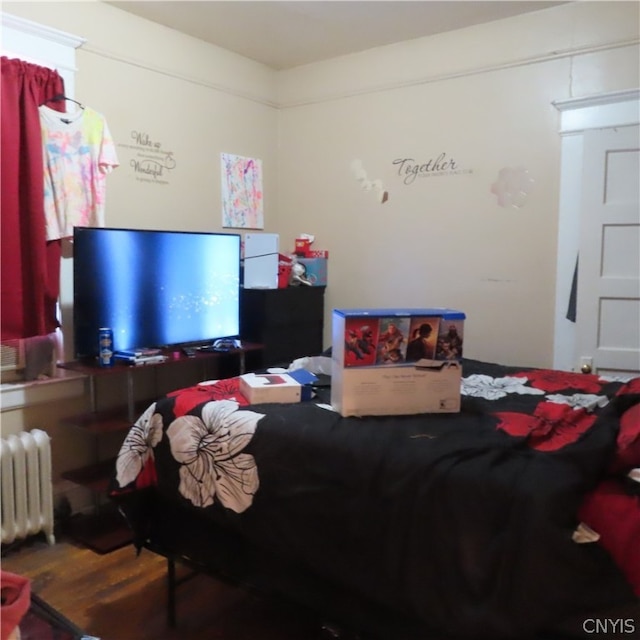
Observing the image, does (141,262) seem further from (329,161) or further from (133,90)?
(329,161)

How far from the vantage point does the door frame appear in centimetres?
302

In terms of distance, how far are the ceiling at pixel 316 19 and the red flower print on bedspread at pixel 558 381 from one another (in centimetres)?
195

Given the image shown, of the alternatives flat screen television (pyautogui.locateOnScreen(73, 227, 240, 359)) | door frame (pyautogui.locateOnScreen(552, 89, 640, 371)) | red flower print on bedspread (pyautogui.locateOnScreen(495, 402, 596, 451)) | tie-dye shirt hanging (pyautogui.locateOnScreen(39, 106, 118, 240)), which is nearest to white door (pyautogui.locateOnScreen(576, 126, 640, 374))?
door frame (pyautogui.locateOnScreen(552, 89, 640, 371))

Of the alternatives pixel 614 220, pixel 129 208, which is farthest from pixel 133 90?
Answer: pixel 614 220

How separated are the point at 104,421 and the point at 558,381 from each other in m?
2.00

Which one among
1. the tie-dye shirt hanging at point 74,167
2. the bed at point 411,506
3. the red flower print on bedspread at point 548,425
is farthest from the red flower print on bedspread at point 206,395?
the tie-dye shirt hanging at point 74,167

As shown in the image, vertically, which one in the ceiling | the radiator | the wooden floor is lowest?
the wooden floor

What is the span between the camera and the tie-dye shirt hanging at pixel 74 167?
110 inches

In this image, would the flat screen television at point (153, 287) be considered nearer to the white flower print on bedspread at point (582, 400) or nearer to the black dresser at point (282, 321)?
the black dresser at point (282, 321)

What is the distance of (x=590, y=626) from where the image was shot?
127 cm

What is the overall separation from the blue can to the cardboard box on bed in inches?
55.2

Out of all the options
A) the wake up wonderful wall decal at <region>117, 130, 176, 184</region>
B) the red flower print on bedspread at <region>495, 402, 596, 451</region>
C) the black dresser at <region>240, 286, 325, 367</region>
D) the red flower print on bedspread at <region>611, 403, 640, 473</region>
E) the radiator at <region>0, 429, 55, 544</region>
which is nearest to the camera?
the red flower print on bedspread at <region>611, 403, 640, 473</region>

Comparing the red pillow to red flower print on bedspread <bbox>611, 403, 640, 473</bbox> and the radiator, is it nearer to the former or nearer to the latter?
red flower print on bedspread <bbox>611, 403, 640, 473</bbox>

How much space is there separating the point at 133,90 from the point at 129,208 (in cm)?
63
